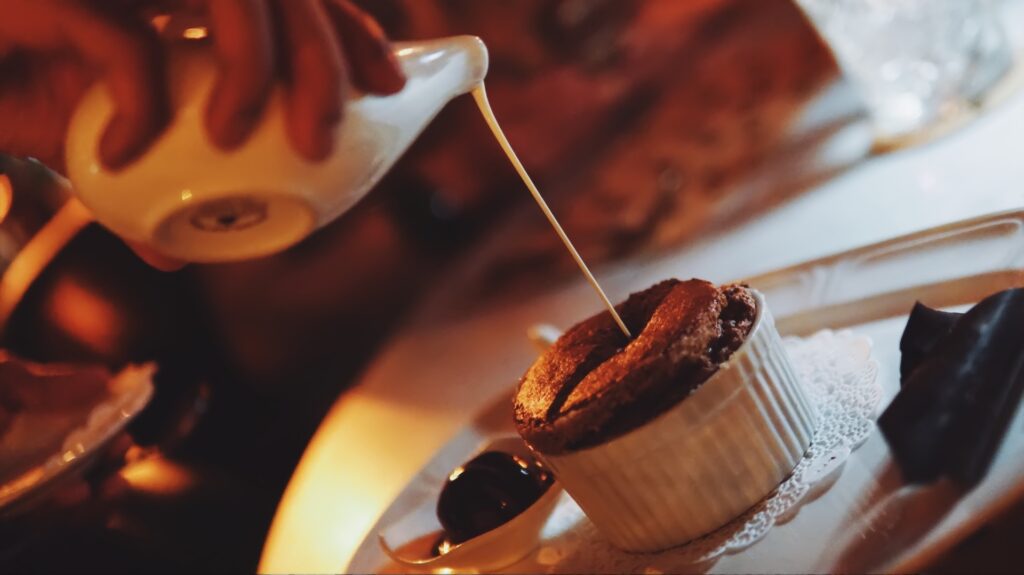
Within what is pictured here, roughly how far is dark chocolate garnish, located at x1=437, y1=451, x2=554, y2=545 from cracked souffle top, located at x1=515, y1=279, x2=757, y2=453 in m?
0.06

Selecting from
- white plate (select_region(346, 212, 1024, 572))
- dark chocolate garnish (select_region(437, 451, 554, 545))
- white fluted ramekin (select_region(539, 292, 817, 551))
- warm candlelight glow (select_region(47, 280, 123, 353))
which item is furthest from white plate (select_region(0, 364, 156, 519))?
white fluted ramekin (select_region(539, 292, 817, 551))

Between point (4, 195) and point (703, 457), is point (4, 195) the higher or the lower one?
the higher one

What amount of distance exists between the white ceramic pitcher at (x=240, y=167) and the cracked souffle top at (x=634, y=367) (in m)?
0.21

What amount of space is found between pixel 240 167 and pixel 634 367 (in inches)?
11.6

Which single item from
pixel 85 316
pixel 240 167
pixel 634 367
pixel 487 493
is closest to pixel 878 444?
pixel 634 367

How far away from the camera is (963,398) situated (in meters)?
0.52

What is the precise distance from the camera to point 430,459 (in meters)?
0.94

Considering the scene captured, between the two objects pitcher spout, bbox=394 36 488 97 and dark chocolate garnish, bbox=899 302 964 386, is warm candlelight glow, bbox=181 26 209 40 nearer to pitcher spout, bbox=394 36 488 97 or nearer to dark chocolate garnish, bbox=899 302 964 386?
pitcher spout, bbox=394 36 488 97

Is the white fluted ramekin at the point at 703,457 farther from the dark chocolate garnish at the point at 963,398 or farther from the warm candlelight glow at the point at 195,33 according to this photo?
the warm candlelight glow at the point at 195,33

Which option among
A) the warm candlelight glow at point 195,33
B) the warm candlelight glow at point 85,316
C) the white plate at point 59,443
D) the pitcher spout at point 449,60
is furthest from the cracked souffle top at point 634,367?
the warm candlelight glow at point 85,316

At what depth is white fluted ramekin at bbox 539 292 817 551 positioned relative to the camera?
0.62 meters

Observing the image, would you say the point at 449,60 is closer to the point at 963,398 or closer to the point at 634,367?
the point at 634,367

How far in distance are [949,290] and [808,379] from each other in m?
0.14

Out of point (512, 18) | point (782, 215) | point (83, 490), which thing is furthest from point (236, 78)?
point (512, 18)
